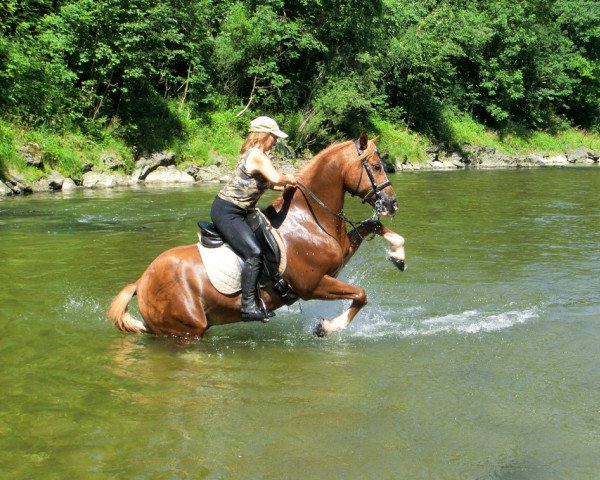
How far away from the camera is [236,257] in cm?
755

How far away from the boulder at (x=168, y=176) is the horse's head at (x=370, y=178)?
75.5ft

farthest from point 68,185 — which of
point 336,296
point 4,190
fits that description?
point 336,296

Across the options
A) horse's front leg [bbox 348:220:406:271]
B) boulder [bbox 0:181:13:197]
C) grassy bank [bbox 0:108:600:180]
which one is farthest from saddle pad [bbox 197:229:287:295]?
grassy bank [bbox 0:108:600:180]

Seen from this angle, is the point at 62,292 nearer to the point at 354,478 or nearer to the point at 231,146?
the point at 354,478

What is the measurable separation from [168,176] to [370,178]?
23.7m

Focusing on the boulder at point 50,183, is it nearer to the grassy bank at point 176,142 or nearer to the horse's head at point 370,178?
the grassy bank at point 176,142

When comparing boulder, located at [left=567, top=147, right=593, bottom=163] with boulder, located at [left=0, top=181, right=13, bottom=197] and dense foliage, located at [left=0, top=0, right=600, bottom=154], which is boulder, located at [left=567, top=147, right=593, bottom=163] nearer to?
dense foliage, located at [left=0, top=0, right=600, bottom=154]

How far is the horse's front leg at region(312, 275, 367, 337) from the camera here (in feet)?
25.6

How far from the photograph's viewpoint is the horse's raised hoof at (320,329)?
8016mm

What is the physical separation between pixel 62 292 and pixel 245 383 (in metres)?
4.98

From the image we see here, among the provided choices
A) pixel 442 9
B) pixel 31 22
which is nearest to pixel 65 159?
pixel 31 22

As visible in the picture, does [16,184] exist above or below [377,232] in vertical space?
below

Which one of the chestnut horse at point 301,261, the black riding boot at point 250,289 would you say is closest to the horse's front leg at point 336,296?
the chestnut horse at point 301,261

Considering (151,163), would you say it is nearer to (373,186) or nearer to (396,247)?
(396,247)
